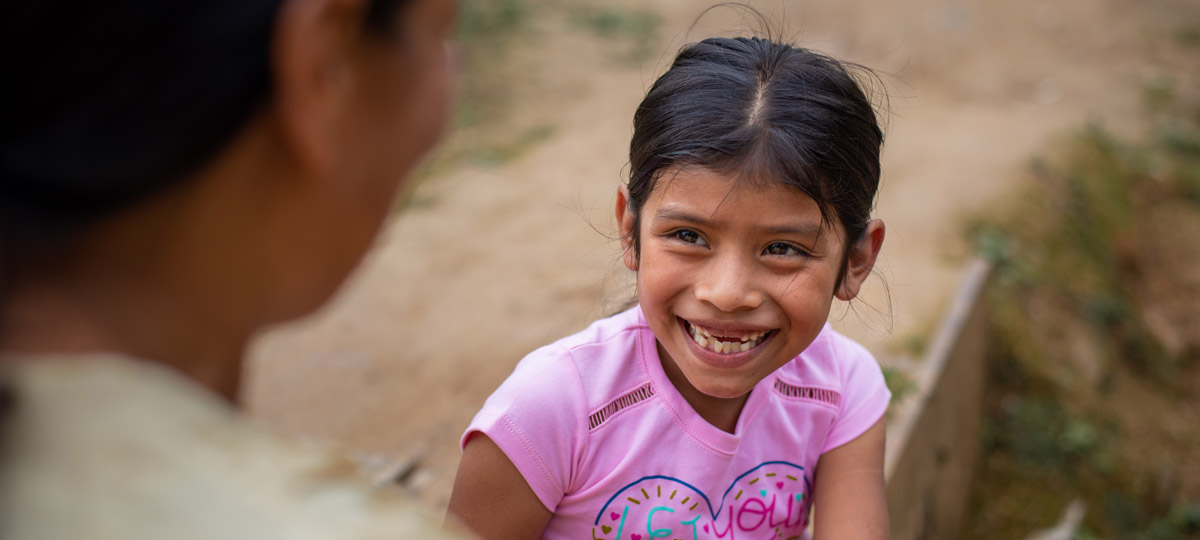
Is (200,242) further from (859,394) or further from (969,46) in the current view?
(969,46)

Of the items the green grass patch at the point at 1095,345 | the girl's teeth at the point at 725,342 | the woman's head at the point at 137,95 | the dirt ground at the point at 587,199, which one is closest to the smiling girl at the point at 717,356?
the girl's teeth at the point at 725,342

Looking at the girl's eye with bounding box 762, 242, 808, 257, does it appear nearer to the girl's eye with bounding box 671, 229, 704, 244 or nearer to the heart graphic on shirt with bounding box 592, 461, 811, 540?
the girl's eye with bounding box 671, 229, 704, 244

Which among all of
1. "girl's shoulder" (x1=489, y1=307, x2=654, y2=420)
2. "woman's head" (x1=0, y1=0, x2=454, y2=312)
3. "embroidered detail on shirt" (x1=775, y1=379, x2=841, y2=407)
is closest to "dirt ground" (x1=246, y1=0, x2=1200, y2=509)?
"embroidered detail on shirt" (x1=775, y1=379, x2=841, y2=407)

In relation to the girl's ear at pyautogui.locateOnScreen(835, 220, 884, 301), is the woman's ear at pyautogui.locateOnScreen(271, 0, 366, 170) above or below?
above

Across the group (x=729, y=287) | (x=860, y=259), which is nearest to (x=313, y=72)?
(x=729, y=287)

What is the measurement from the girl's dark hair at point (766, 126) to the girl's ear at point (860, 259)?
32 mm

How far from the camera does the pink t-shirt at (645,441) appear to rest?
5.72 ft

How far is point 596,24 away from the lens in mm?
10320

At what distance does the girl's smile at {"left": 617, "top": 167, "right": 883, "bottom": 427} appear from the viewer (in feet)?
5.53

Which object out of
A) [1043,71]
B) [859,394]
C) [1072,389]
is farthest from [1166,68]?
[859,394]

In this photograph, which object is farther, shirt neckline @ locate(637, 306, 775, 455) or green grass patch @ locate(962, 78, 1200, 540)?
green grass patch @ locate(962, 78, 1200, 540)

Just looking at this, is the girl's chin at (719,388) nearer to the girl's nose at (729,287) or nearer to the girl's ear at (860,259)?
the girl's nose at (729,287)

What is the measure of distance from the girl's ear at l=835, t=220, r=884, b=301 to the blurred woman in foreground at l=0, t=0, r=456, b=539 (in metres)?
1.19

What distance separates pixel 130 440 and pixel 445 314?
479 centimetres
